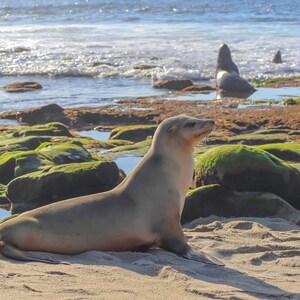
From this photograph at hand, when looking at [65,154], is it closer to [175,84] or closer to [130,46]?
[175,84]

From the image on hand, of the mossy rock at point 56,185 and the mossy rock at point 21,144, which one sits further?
the mossy rock at point 21,144

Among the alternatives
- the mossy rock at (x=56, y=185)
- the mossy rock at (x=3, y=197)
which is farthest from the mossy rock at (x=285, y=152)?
the mossy rock at (x=3, y=197)

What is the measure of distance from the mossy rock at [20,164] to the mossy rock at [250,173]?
2384mm

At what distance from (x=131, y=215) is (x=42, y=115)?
445 inches

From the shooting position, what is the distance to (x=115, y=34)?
4044cm

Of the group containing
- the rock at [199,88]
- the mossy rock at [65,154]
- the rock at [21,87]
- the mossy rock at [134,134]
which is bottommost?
the rock at [199,88]

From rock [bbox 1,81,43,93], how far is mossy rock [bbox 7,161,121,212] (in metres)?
13.4

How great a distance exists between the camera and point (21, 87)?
2272cm

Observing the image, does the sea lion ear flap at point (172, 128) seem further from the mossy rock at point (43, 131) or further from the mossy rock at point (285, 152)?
the mossy rock at point (43, 131)

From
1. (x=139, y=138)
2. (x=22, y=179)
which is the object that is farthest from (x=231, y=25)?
(x=22, y=179)

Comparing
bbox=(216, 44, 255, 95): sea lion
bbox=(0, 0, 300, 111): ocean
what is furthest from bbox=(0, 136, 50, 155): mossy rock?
bbox=(216, 44, 255, 95): sea lion

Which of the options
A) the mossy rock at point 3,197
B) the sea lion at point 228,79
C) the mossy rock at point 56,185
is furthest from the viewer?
the sea lion at point 228,79

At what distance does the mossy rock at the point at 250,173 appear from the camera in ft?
27.1

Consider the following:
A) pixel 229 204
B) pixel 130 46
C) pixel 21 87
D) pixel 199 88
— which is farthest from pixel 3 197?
pixel 130 46
